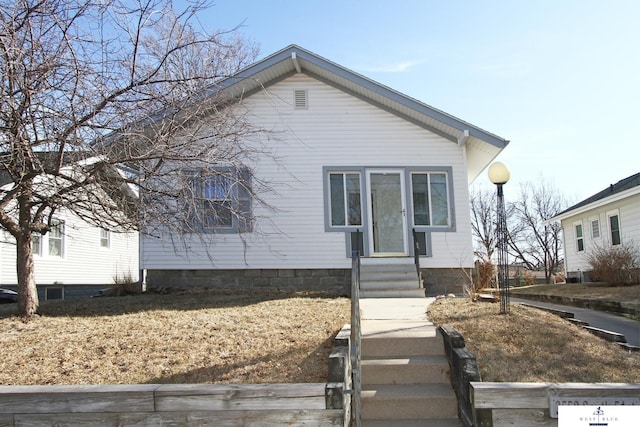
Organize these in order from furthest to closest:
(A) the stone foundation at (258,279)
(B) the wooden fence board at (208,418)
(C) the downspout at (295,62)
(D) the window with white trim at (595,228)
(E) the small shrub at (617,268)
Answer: (D) the window with white trim at (595,228)
(E) the small shrub at (617,268)
(A) the stone foundation at (258,279)
(C) the downspout at (295,62)
(B) the wooden fence board at (208,418)

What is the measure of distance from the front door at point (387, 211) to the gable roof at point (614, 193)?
9492 mm

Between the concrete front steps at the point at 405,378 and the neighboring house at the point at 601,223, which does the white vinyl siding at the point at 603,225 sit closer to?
the neighboring house at the point at 601,223

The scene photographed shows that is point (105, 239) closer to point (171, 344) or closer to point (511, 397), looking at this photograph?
point (171, 344)

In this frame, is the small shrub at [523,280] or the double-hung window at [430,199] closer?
the double-hung window at [430,199]

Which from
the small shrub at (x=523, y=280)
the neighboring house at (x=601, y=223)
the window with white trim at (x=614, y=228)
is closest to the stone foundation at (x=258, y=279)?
the neighboring house at (x=601, y=223)

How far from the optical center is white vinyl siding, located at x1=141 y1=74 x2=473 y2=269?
1191cm

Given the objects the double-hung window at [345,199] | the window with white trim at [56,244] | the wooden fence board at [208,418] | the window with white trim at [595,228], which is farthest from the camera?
the window with white trim at [595,228]

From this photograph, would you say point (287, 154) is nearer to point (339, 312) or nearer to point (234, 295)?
point (234, 295)

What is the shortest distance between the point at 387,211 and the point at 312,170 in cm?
197

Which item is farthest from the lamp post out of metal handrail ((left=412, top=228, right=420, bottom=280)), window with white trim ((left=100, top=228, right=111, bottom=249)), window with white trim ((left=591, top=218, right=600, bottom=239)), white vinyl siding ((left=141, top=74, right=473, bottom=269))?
window with white trim ((left=100, top=228, right=111, bottom=249))

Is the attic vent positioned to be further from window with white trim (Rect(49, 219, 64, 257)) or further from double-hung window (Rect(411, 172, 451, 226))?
window with white trim (Rect(49, 219, 64, 257))

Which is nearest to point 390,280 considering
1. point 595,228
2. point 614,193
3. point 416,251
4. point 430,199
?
point 416,251

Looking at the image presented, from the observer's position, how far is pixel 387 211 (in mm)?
12289

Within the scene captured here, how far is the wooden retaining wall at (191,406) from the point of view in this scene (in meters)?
4.41
